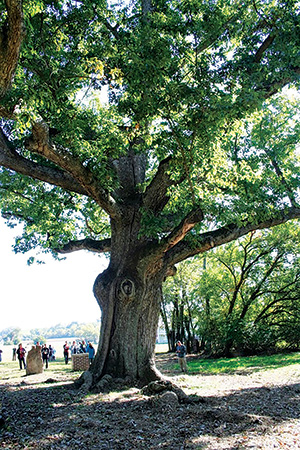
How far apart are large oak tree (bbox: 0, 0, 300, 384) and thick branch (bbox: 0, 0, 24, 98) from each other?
1.48 metres

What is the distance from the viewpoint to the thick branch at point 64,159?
777cm

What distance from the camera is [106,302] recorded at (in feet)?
33.7

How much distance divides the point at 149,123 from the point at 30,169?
337 centimetres

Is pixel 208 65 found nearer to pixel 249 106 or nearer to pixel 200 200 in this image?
pixel 249 106

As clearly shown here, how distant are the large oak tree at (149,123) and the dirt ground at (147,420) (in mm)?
1902

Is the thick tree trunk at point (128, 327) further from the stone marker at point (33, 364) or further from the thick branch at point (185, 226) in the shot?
the stone marker at point (33, 364)

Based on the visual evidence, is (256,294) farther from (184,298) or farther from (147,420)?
(147,420)

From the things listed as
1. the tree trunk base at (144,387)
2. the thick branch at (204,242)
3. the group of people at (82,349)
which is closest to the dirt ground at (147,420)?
the tree trunk base at (144,387)

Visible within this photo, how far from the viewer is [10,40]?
416cm

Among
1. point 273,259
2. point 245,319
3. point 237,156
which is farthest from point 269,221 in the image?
point 245,319

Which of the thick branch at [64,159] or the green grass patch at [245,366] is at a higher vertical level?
the thick branch at [64,159]

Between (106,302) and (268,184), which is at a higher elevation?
(268,184)

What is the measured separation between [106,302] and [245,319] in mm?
15523

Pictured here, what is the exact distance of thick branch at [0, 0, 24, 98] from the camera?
3.98 metres
